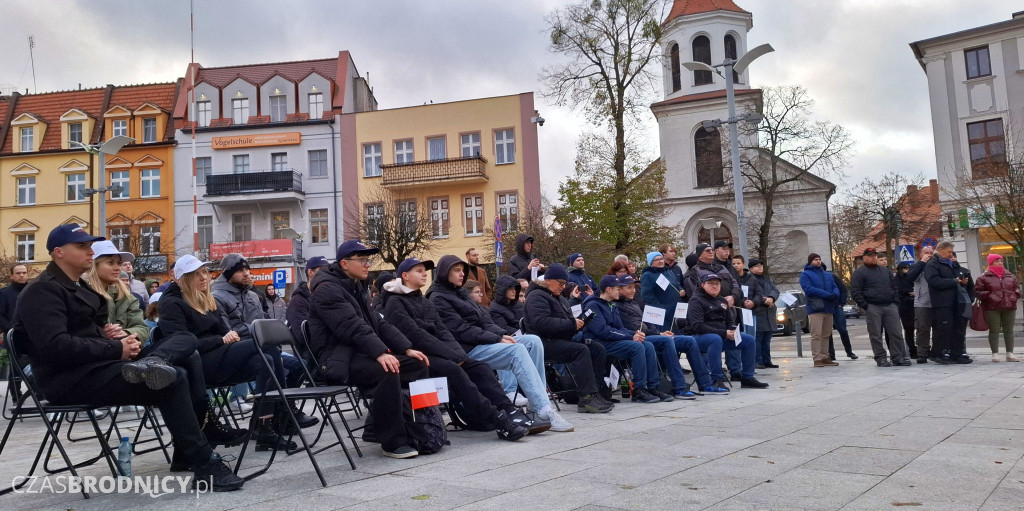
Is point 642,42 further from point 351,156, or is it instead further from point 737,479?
point 737,479

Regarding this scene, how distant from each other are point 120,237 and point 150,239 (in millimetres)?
1322

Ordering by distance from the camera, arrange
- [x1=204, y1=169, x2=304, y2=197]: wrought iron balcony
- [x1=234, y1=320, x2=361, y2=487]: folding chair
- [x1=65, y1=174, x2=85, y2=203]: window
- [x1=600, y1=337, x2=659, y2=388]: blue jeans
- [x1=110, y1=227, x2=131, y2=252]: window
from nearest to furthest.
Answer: [x1=234, y1=320, x2=361, y2=487]: folding chair
[x1=600, y1=337, x2=659, y2=388]: blue jeans
[x1=110, y1=227, x2=131, y2=252]: window
[x1=204, y1=169, x2=304, y2=197]: wrought iron balcony
[x1=65, y1=174, x2=85, y2=203]: window

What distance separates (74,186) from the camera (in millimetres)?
41656

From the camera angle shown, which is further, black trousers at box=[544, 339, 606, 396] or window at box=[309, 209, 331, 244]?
window at box=[309, 209, 331, 244]

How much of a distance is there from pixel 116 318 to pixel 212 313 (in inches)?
27.1

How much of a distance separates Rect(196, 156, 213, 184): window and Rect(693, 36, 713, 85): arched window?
2851cm

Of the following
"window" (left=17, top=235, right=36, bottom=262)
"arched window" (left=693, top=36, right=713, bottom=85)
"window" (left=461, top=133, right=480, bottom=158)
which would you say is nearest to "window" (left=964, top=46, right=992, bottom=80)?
"arched window" (left=693, top=36, right=713, bottom=85)

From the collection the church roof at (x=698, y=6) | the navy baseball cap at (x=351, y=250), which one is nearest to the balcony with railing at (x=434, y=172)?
the church roof at (x=698, y=6)

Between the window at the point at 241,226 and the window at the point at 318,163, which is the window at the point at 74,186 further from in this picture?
the window at the point at 318,163

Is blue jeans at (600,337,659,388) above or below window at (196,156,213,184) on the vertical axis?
below

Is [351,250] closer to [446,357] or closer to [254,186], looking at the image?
[446,357]

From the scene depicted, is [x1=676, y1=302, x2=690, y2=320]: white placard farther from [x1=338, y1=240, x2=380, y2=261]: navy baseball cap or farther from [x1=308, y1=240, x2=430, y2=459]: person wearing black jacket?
[x1=338, y1=240, x2=380, y2=261]: navy baseball cap

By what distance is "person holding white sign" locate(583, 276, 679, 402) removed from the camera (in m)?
9.14

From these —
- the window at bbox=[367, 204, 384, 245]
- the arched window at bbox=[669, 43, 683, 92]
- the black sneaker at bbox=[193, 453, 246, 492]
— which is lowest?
the black sneaker at bbox=[193, 453, 246, 492]
